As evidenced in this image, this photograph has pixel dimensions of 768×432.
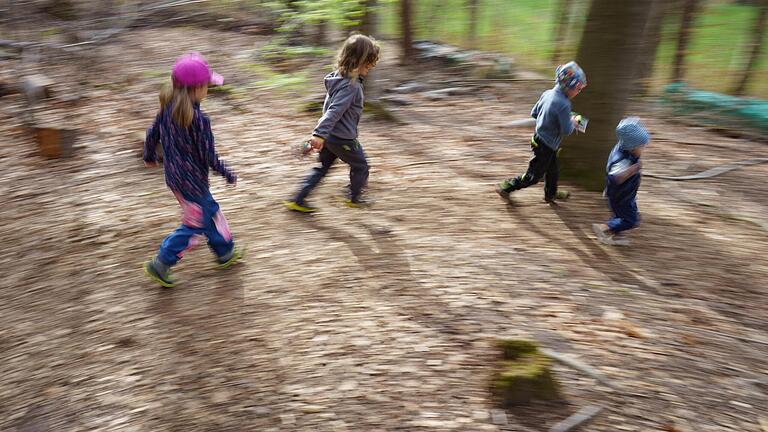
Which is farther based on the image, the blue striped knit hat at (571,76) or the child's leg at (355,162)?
the child's leg at (355,162)

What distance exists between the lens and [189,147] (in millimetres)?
3957

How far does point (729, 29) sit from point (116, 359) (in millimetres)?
15144

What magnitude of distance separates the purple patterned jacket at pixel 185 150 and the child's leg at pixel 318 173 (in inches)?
51.1

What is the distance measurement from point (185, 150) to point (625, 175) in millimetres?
3434

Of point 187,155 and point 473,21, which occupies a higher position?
point 473,21

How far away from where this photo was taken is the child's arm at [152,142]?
3999 millimetres

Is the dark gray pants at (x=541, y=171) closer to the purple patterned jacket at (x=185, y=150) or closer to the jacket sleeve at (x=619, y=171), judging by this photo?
the jacket sleeve at (x=619, y=171)

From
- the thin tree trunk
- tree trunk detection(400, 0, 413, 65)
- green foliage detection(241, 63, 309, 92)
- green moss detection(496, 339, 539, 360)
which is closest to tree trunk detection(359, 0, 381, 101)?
green foliage detection(241, 63, 309, 92)

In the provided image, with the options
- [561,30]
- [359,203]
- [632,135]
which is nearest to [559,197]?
[632,135]

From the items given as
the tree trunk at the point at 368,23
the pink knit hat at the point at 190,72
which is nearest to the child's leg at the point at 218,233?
the pink knit hat at the point at 190,72

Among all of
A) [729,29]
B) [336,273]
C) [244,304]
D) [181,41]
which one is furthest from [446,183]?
[729,29]

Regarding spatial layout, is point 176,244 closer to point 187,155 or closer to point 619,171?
point 187,155

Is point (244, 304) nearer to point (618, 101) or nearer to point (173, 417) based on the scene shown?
point (173, 417)

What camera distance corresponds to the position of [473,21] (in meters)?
13.5
